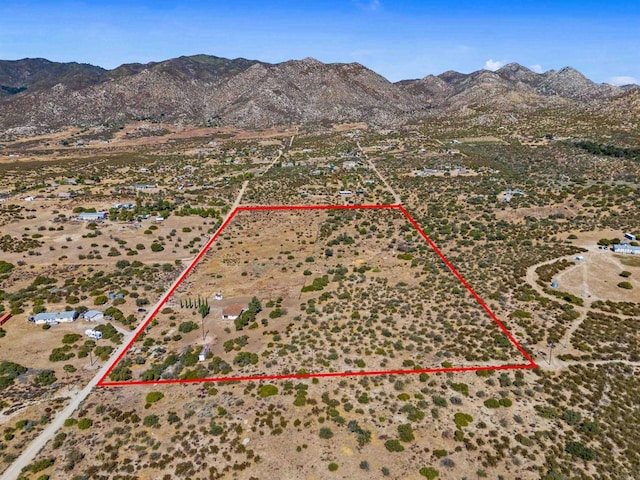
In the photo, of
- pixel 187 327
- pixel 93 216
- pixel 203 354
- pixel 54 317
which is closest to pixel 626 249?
pixel 203 354

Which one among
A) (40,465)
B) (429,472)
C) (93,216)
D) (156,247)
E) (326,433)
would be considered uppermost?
(93,216)

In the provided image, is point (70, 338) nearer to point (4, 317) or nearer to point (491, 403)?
point (4, 317)

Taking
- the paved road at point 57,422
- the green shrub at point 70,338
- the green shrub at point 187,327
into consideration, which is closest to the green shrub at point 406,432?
the green shrub at point 187,327

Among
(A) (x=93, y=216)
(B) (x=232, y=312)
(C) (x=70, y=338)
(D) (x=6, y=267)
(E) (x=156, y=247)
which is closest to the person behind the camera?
(C) (x=70, y=338)

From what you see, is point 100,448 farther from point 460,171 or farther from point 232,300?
point 460,171

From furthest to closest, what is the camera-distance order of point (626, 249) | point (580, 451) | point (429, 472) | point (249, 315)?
point (626, 249), point (249, 315), point (580, 451), point (429, 472)

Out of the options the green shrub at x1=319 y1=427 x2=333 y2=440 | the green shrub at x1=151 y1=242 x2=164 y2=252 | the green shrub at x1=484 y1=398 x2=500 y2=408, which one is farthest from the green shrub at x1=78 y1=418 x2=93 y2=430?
the green shrub at x1=151 y1=242 x2=164 y2=252

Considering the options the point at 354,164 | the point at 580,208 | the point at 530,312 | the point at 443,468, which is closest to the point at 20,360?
the point at 443,468

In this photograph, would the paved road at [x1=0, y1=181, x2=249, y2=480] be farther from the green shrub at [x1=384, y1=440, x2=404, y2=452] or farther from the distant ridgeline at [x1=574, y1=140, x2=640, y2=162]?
the distant ridgeline at [x1=574, y1=140, x2=640, y2=162]
